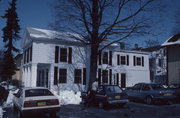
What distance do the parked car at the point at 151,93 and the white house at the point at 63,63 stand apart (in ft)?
30.0

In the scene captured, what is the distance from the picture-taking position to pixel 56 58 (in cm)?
2252

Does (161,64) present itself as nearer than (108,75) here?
No

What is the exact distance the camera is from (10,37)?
93.5ft

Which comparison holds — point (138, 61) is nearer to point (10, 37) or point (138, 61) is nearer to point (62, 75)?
point (62, 75)

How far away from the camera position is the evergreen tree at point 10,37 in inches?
1104

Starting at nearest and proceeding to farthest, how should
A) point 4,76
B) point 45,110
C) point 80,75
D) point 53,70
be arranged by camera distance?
point 45,110 < point 53,70 < point 80,75 < point 4,76

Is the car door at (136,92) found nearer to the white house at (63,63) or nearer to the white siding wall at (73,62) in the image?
the white house at (63,63)

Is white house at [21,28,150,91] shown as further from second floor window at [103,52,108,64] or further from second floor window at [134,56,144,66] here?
second floor window at [134,56,144,66]

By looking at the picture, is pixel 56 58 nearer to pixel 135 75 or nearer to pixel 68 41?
pixel 68 41

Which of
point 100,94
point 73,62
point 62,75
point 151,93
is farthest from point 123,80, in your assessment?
point 100,94

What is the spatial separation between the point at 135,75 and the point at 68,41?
41.7 ft

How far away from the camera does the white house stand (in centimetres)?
2170

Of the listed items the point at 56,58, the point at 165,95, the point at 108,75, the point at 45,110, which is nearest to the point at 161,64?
the point at 108,75

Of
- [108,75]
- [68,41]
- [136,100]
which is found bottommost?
[136,100]
